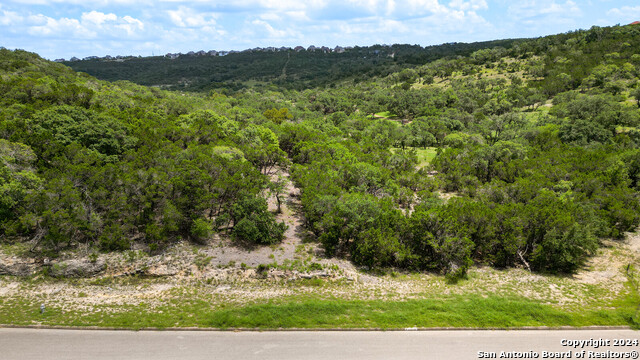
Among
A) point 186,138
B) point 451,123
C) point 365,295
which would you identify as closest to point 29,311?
point 365,295

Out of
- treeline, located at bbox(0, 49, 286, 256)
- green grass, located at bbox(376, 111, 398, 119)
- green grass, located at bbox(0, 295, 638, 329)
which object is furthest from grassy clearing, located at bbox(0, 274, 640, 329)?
green grass, located at bbox(376, 111, 398, 119)

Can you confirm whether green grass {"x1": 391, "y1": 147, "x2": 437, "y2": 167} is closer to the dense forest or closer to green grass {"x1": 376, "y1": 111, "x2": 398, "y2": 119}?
the dense forest

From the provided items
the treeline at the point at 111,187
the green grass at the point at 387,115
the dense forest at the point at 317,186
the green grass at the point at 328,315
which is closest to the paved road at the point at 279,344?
the green grass at the point at 328,315

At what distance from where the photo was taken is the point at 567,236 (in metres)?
30.3

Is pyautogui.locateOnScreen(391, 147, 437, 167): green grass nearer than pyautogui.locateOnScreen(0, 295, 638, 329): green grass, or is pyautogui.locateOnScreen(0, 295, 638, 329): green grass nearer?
pyautogui.locateOnScreen(0, 295, 638, 329): green grass

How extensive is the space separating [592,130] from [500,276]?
161ft

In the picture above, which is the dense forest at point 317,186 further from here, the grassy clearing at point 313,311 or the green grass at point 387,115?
the green grass at point 387,115

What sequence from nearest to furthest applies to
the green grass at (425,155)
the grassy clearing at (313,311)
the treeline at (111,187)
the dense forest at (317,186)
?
1. the grassy clearing at (313,311)
2. the treeline at (111,187)
3. the dense forest at (317,186)
4. the green grass at (425,155)

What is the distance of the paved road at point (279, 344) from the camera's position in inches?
800

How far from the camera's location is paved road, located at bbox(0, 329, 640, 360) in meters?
20.3

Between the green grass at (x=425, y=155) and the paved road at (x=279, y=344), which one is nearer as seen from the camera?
the paved road at (x=279, y=344)

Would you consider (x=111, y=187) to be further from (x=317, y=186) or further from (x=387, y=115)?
(x=387, y=115)

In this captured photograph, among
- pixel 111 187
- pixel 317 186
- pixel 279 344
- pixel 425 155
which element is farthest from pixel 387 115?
pixel 279 344

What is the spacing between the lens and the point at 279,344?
70.5ft
